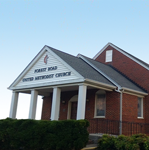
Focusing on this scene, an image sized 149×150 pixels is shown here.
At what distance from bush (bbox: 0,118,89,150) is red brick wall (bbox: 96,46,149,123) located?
30.6ft

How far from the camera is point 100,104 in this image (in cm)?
1845

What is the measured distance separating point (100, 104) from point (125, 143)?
255 inches

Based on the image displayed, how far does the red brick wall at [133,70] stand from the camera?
2016 centimetres

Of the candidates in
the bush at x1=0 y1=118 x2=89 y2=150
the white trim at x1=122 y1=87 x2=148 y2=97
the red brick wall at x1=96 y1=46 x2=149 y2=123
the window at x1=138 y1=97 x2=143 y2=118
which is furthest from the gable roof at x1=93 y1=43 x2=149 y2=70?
the bush at x1=0 y1=118 x2=89 y2=150

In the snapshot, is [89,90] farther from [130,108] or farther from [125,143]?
[125,143]

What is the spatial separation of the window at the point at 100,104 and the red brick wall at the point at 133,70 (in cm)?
371

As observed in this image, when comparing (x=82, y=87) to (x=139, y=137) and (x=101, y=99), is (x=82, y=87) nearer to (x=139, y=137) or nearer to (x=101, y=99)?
(x=101, y=99)

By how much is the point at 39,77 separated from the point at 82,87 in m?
4.31

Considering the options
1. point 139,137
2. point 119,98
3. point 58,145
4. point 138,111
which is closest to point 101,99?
point 119,98

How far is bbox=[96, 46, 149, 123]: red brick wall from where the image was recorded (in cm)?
2016

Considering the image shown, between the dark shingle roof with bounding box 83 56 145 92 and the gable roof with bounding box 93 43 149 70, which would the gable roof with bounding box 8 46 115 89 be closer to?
the dark shingle roof with bounding box 83 56 145 92

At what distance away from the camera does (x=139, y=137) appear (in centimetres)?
1273

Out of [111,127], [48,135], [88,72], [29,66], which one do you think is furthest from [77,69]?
[48,135]

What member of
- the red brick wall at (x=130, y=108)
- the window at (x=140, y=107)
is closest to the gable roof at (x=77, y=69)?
the red brick wall at (x=130, y=108)
